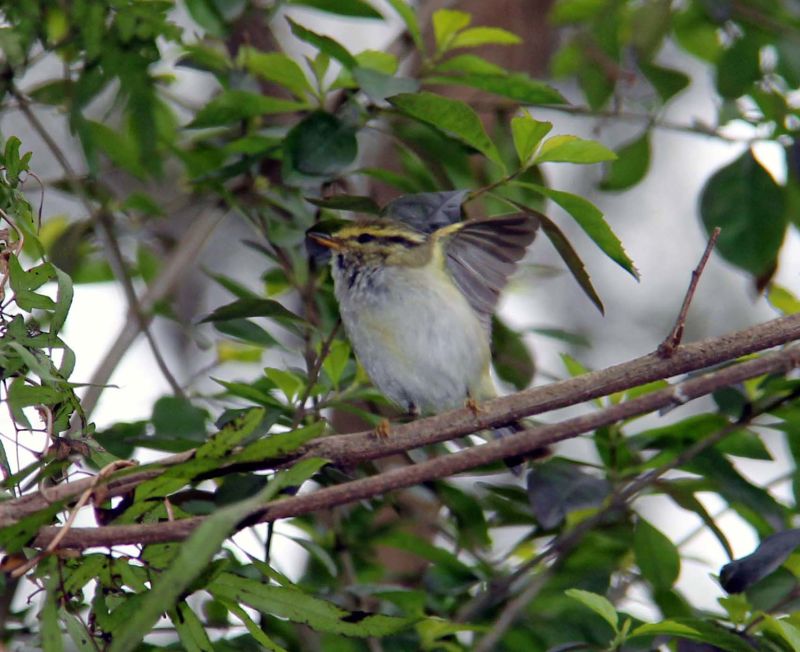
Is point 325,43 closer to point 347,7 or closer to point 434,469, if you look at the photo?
point 347,7

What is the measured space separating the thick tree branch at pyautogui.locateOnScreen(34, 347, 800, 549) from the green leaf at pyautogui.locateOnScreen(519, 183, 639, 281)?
1.31ft

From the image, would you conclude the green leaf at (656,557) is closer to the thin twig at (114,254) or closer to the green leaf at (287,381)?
the green leaf at (287,381)

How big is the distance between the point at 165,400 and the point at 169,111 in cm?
118

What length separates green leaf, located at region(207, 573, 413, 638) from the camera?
1.45m

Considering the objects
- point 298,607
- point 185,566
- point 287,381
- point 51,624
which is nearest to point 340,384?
point 287,381

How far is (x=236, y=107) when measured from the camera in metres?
2.28

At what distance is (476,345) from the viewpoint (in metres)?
2.62

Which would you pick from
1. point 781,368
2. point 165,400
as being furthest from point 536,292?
point 781,368

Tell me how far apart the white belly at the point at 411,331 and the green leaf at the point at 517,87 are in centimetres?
56

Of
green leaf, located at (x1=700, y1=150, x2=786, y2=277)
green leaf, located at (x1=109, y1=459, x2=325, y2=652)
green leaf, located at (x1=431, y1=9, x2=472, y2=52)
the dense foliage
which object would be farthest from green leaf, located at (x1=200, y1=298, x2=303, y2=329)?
green leaf, located at (x1=700, y1=150, x2=786, y2=277)

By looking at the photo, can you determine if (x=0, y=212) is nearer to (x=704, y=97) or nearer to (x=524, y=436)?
(x=524, y=436)

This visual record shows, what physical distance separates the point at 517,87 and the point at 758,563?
3.37ft

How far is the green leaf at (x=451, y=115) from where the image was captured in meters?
1.92

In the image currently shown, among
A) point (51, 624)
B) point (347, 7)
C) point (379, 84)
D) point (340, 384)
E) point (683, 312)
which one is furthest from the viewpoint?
point (340, 384)
